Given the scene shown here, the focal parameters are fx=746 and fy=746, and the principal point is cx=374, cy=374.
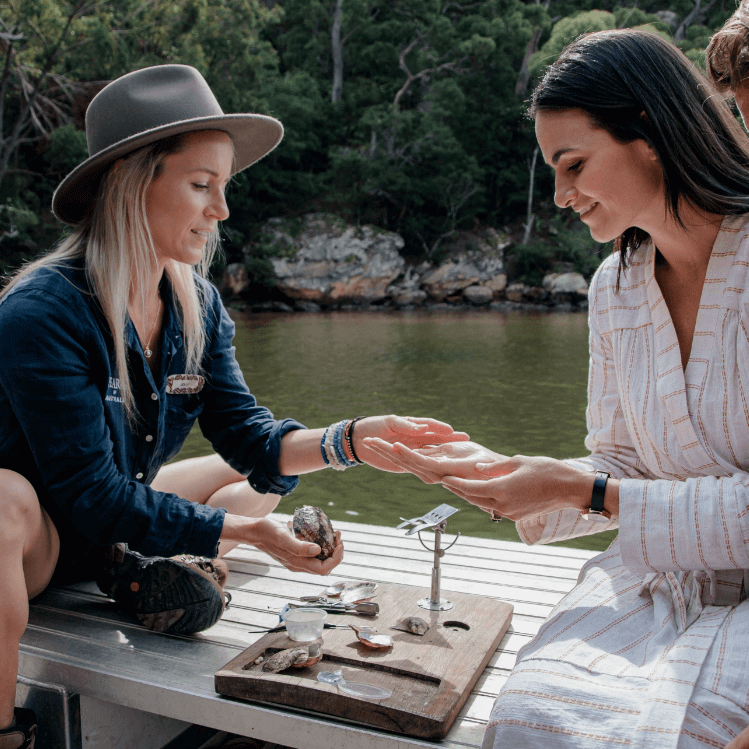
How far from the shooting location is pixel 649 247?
181 centimetres

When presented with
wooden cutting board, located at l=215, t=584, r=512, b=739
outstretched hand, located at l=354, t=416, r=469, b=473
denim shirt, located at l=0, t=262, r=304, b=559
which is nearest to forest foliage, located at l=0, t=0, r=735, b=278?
denim shirt, located at l=0, t=262, r=304, b=559

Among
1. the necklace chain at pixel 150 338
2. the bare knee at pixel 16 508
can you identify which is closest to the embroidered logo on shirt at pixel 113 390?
the necklace chain at pixel 150 338

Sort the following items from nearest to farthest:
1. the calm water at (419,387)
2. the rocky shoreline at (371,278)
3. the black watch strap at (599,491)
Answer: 1. the black watch strap at (599,491)
2. the calm water at (419,387)
3. the rocky shoreline at (371,278)

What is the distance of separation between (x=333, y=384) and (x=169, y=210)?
8293mm

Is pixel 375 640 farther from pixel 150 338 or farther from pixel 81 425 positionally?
pixel 150 338

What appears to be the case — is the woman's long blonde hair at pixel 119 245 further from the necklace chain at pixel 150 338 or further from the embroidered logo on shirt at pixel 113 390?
the necklace chain at pixel 150 338

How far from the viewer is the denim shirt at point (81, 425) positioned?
1.78 m

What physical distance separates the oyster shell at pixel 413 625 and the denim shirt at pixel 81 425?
52 cm

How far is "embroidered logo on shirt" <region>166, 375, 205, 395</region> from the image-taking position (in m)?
2.21

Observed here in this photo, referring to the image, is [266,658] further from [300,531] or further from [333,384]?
[333,384]

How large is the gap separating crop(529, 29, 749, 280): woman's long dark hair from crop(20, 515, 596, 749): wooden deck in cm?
123

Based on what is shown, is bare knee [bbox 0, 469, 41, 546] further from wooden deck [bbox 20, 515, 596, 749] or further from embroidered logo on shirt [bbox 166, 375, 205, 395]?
embroidered logo on shirt [bbox 166, 375, 205, 395]

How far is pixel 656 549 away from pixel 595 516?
0.25 meters

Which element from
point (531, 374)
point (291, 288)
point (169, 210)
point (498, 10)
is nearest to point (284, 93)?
point (291, 288)
